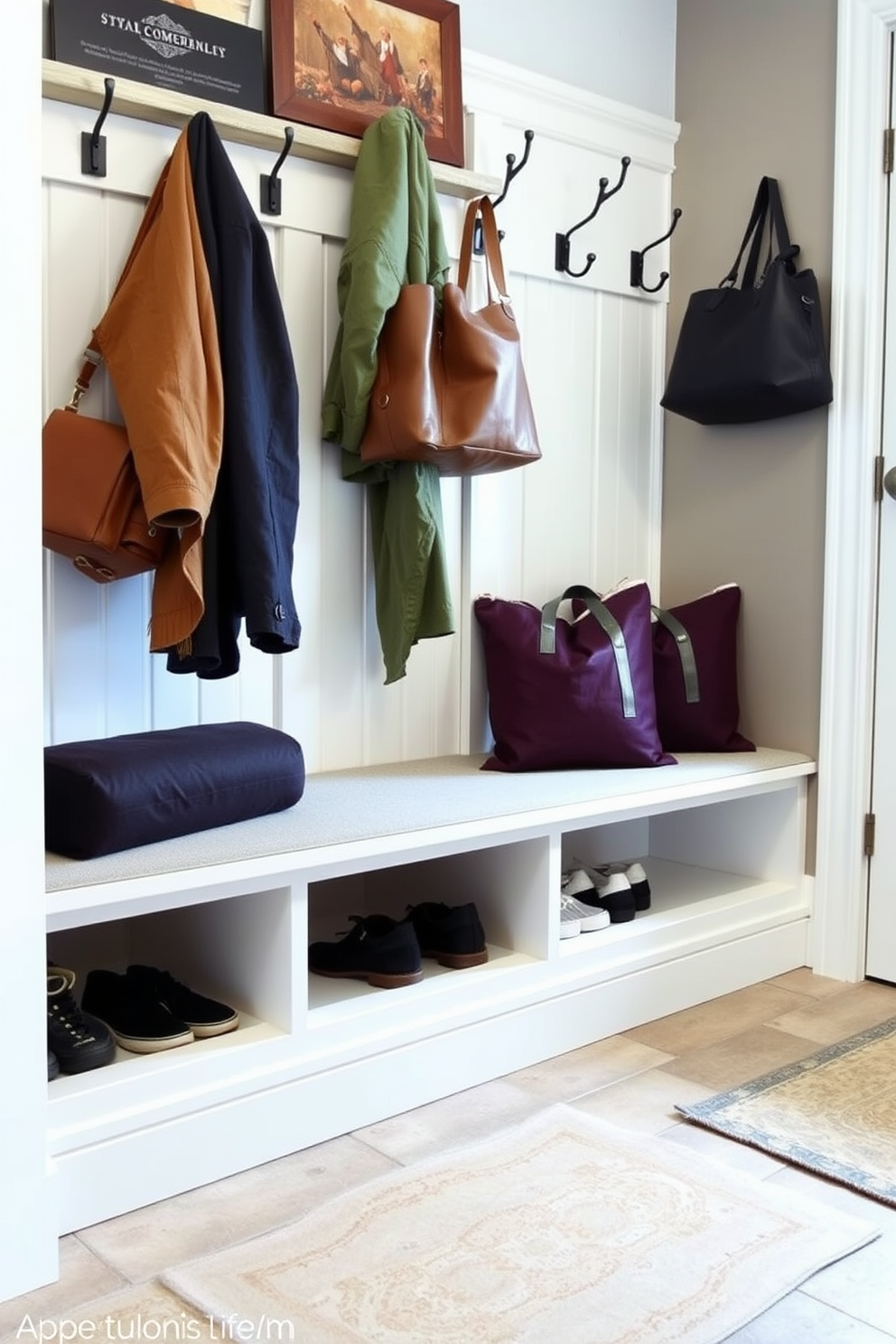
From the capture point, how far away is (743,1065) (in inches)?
83.0

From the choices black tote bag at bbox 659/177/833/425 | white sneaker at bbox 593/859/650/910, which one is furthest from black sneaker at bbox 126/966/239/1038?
black tote bag at bbox 659/177/833/425

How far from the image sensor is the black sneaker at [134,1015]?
67.2 inches

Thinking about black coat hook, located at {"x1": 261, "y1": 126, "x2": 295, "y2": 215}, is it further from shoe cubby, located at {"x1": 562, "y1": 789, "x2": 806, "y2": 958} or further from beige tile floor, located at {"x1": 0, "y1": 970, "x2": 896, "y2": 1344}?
beige tile floor, located at {"x1": 0, "y1": 970, "x2": 896, "y2": 1344}

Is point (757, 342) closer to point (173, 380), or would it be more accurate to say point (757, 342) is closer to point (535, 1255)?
point (173, 380)

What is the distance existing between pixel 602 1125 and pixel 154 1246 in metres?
0.66

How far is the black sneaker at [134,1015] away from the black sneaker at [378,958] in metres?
0.34

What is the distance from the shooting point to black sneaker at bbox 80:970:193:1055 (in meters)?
1.71

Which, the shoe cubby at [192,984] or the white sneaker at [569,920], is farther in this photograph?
the white sneaker at [569,920]

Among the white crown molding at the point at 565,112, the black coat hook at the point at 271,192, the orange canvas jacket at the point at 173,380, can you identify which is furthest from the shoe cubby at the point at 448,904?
the white crown molding at the point at 565,112

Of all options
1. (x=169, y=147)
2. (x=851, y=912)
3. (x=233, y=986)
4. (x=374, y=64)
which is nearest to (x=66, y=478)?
(x=169, y=147)

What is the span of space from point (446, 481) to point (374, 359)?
0.37 m

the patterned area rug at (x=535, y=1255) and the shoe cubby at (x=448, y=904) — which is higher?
the shoe cubby at (x=448, y=904)

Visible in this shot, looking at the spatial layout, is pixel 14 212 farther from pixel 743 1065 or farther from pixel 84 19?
pixel 743 1065

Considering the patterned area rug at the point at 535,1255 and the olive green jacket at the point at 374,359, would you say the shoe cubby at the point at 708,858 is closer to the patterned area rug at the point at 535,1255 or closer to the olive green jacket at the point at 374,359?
the olive green jacket at the point at 374,359
